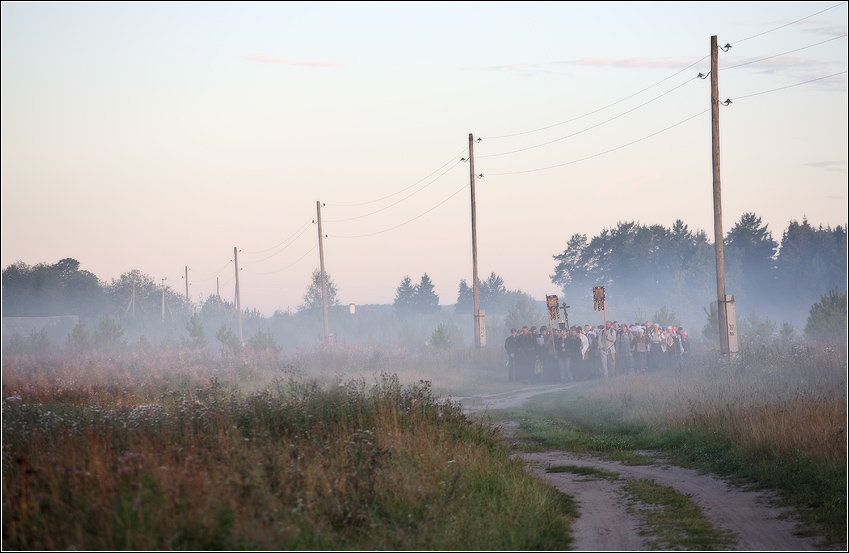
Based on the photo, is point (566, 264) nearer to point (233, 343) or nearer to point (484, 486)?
point (233, 343)

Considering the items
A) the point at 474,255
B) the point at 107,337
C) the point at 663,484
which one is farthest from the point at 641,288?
the point at 663,484

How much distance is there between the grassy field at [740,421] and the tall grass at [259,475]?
2869 mm

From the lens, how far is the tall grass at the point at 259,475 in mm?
5988

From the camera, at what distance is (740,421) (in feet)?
41.3

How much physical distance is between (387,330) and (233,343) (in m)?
51.4

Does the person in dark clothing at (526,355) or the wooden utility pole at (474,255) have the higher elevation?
the wooden utility pole at (474,255)

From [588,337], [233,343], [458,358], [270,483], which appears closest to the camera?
[270,483]

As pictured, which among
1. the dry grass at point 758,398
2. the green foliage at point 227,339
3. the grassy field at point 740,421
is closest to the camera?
the grassy field at point 740,421

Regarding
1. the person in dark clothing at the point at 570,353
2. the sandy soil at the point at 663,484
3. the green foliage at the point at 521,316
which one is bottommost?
the sandy soil at the point at 663,484

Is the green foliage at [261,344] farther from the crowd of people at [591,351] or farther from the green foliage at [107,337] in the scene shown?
the crowd of people at [591,351]

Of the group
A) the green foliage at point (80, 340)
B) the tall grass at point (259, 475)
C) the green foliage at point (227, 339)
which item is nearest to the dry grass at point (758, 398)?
the tall grass at point (259, 475)

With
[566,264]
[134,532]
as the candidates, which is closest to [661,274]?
[566,264]

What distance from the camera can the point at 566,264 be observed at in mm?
99438

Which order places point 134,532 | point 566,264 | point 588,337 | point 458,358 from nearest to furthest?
point 134,532 < point 588,337 < point 458,358 < point 566,264
